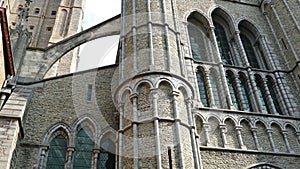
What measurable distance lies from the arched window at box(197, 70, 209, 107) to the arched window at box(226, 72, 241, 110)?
0.96m

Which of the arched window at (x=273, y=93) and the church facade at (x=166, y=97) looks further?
the arched window at (x=273, y=93)

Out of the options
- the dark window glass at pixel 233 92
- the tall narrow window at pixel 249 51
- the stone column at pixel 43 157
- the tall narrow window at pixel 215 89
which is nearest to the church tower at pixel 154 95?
the tall narrow window at pixel 215 89

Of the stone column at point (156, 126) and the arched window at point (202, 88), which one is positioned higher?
the arched window at point (202, 88)

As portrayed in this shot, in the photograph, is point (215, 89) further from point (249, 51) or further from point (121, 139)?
point (121, 139)

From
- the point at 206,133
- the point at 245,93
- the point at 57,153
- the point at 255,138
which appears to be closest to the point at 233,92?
the point at 245,93

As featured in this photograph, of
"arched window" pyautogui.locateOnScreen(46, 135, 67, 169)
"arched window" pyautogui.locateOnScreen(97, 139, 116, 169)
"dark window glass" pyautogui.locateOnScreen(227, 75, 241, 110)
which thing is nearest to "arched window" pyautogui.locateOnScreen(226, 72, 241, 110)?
"dark window glass" pyautogui.locateOnScreen(227, 75, 241, 110)

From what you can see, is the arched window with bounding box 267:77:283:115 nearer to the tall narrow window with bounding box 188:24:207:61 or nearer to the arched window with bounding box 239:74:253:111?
the arched window with bounding box 239:74:253:111

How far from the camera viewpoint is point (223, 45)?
12.8 m

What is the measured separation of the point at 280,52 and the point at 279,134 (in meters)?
4.12

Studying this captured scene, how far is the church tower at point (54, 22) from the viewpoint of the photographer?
75.3 feet

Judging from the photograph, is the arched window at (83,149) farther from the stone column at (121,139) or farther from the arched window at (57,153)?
the stone column at (121,139)

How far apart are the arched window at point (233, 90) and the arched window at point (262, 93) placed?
2.62 ft

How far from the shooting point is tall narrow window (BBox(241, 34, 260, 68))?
12.5 m

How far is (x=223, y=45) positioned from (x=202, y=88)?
3.02 metres
